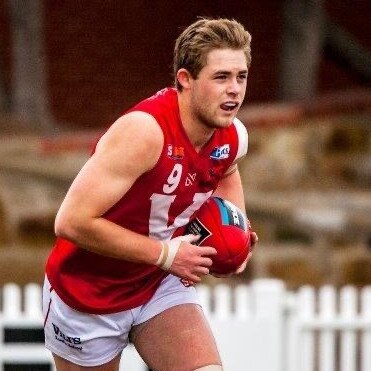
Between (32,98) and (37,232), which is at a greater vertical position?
A: (32,98)

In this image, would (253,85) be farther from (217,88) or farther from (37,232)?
(217,88)

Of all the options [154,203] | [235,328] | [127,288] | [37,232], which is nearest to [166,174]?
[154,203]

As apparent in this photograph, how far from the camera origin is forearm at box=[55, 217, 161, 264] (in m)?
5.29

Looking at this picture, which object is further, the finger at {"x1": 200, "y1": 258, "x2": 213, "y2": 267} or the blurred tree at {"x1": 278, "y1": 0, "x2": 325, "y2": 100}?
the blurred tree at {"x1": 278, "y1": 0, "x2": 325, "y2": 100}

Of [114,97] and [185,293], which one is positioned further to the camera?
[114,97]

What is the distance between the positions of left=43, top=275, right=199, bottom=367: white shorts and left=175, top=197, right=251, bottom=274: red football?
0.77ft

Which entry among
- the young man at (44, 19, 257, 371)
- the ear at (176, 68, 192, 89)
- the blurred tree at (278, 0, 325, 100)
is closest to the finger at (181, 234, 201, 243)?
the young man at (44, 19, 257, 371)

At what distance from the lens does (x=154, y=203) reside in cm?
545

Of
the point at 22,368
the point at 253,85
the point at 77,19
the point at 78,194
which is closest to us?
the point at 78,194

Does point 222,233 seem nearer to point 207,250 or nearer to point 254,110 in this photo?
point 207,250

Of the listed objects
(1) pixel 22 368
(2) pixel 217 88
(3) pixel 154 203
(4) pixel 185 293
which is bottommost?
(1) pixel 22 368

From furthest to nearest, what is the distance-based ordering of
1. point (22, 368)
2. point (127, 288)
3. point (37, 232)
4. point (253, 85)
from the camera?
1. point (253, 85)
2. point (37, 232)
3. point (22, 368)
4. point (127, 288)

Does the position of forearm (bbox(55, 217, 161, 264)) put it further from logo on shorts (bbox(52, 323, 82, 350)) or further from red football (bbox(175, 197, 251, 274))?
logo on shorts (bbox(52, 323, 82, 350))

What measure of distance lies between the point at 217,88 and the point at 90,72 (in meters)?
7.66
